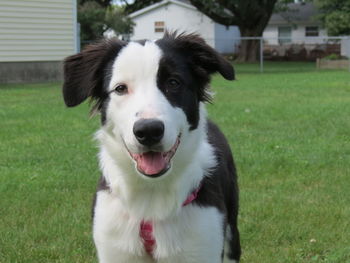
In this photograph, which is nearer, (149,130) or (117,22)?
(149,130)

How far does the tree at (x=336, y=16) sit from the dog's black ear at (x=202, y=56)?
120ft

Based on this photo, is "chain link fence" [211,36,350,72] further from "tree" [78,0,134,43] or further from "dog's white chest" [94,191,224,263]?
"dog's white chest" [94,191,224,263]

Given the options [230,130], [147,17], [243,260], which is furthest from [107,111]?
[147,17]

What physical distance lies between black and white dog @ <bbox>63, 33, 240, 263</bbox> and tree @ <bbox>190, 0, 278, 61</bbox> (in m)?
35.2

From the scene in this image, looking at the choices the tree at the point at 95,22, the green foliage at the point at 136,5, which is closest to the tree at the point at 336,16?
the tree at the point at 95,22

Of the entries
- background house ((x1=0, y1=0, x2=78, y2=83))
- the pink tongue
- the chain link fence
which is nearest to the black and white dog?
the pink tongue

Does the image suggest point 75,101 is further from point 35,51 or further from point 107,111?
point 35,51

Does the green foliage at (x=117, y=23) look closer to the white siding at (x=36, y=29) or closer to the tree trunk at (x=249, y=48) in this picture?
the tree trunk at (x=249, y=48)

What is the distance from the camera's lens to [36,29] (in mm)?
20797

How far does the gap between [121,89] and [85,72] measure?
0.32m

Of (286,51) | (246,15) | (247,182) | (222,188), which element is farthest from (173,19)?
(222,188)

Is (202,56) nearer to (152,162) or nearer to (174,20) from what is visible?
(152,162)

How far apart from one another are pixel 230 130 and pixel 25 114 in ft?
14.7

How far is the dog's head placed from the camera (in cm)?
300
